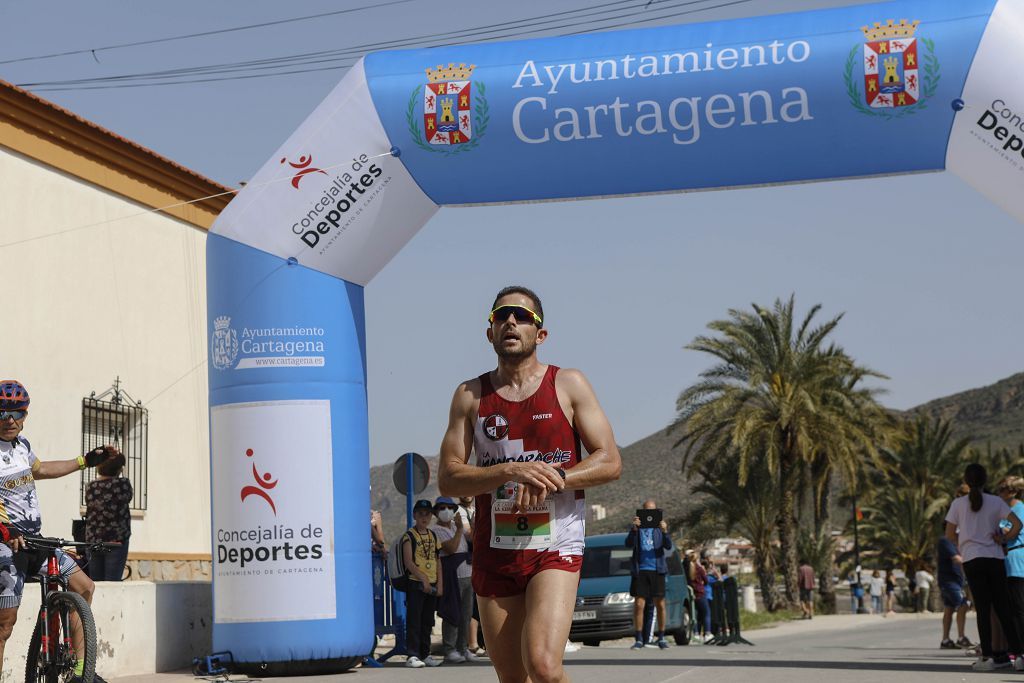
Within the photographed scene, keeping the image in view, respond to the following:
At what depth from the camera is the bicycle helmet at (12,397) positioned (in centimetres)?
787

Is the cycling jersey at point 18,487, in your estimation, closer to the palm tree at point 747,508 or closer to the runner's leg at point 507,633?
the runner's leg at point 507,633

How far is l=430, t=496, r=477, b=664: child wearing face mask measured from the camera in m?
14.3

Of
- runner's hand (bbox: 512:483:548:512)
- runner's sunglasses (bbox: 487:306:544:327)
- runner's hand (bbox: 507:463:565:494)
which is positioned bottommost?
runner's hand (bbox: 512:483:548:512)

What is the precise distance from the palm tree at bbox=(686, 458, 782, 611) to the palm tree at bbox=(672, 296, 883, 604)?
522mm

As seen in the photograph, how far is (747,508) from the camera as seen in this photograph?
118 ft

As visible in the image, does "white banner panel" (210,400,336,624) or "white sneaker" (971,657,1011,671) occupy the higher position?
"white banner panel" (210,400,336,624)

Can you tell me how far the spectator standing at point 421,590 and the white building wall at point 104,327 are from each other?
4045 mm

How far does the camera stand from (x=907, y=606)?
53125mm

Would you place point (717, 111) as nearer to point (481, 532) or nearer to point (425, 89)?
point (425, 89)

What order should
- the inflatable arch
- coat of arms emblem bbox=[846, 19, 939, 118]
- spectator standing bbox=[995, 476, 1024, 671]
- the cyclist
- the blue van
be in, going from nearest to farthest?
the cyclist → coat of arms emblem bbox=[846, 19, 939, 118] → the inflatable arch → spectator standing bbox=[995, 476, 1024, 671] → the blue van

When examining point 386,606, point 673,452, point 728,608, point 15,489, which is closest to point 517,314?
point 15,489

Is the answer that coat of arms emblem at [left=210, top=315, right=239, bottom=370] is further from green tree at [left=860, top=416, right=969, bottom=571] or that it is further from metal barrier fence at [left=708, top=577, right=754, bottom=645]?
green tree at [left=860, top=416, right=969, bottom=571]

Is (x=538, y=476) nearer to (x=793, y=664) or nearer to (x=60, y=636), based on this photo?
(x=60, y=636)

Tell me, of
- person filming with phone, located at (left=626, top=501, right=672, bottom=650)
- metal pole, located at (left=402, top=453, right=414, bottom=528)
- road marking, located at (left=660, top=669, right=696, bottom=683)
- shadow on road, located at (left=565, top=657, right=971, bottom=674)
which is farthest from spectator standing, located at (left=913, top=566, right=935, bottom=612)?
road marking, located at (left=660, top=669, right=696, bottom=683)
